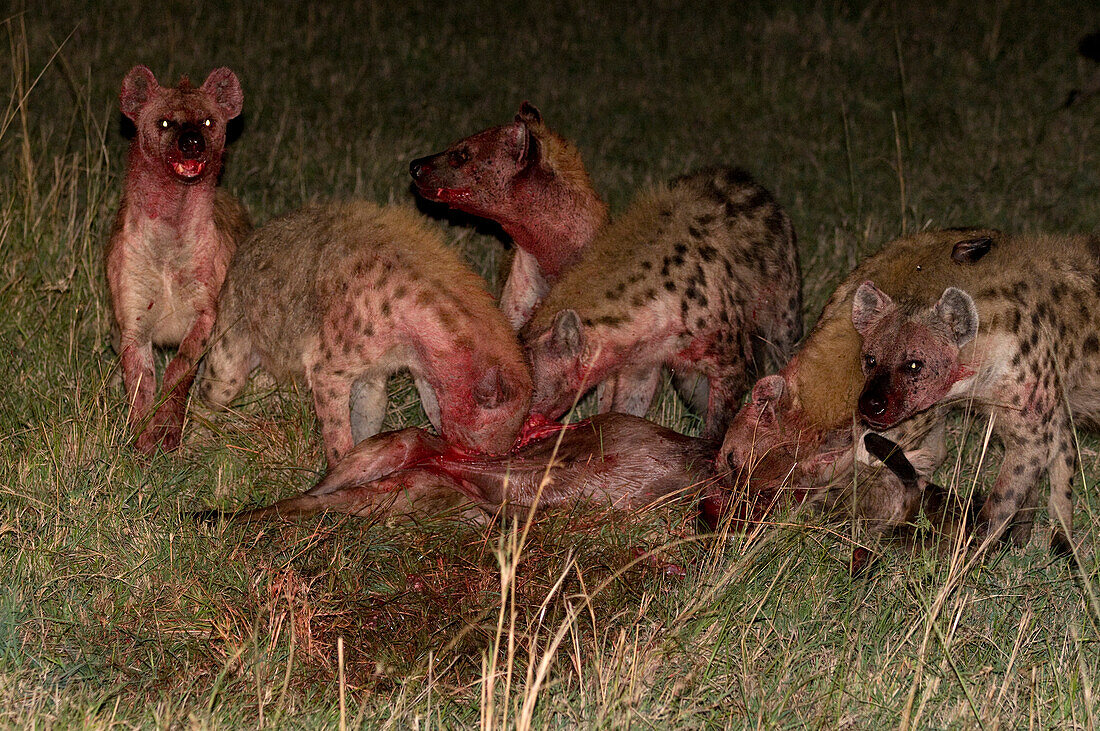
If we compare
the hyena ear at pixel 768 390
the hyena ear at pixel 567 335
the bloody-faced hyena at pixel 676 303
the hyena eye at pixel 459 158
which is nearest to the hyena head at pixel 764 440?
the hyena ear at pixel 768 390

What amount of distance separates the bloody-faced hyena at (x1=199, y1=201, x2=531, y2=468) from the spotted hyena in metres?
0.89

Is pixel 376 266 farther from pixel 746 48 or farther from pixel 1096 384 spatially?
pixel 746 48

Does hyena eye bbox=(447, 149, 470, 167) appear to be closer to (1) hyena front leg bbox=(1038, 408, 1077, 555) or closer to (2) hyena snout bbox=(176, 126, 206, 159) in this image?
(2) hyena snout bbox=(176, 126, 206, 159)

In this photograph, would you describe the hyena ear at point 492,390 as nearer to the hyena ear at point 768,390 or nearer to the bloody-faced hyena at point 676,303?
the bloody-faced hyena at point 676,303

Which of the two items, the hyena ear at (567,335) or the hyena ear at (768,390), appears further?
the hyena ear at (567,335)

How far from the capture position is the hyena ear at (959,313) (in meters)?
4.48

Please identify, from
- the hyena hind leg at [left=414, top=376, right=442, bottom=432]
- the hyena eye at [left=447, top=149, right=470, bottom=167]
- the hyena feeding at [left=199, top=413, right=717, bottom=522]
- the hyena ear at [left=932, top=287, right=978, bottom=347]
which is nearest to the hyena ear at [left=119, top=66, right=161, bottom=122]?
the hyena eye at [left=447, top=149, right=470, bottom=167]

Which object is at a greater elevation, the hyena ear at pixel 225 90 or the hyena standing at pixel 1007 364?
the hyena ear at pixel 225 90

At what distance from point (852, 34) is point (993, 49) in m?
1.12

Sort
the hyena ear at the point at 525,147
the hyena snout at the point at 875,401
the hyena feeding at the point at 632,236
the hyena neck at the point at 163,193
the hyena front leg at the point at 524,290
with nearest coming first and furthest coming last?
the hyena snout at the point at 875,401
the hyena neck at the point at 163,193
the hyena feeding at the point at 632,236
the hyena ear at the point at 525,147
the hyena front leg at the point at 524,290

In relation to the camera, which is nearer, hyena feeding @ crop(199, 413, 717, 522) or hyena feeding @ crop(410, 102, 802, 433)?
hyena feeding @ crop(199, 413, 717, 522)

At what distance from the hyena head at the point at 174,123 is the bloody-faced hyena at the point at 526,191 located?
3.12 ft

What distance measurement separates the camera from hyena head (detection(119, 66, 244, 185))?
5035 mm

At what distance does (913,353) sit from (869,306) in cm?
24
